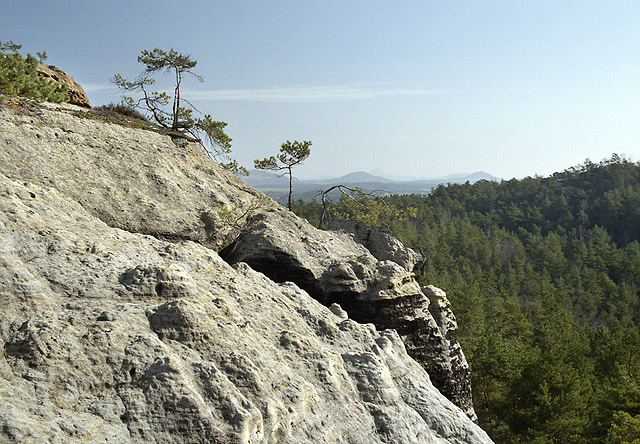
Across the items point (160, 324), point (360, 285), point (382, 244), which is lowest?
point (360, 285)

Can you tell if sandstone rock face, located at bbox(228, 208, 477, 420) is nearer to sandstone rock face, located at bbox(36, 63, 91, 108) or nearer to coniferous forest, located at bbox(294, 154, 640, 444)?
coniferous forest, located at bbox(294, 154, 640, 444)

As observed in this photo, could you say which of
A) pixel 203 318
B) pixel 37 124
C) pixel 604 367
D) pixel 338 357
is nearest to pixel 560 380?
pixel 604 367

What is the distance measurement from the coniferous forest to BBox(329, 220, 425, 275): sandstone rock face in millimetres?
477

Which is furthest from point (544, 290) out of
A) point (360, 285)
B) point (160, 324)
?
point (160, 324)

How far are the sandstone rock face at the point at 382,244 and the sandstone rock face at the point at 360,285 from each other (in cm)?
258

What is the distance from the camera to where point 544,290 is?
5709cm

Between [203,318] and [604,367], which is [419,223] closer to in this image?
[604,367]

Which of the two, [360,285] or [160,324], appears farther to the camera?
[360,285]

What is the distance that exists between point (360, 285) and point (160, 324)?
6.57 m

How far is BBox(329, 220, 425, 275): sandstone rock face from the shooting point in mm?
15516

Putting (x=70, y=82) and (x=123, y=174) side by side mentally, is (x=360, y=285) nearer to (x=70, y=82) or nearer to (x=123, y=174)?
(x=123, y=174)

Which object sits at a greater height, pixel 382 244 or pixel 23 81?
pixel 23 81

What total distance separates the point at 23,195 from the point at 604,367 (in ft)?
123

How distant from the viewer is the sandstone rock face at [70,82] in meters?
14.8
